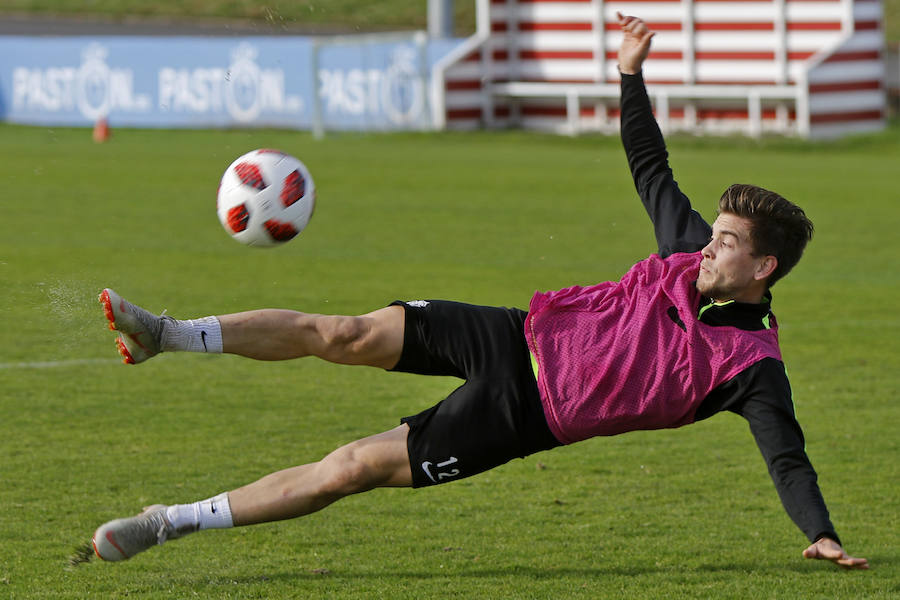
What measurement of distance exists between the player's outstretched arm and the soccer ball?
1.65 metres

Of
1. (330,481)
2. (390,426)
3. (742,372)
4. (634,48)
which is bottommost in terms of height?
(390,426)

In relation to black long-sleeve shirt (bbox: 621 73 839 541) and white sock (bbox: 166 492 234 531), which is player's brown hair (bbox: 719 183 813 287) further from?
white sock (bbox: 166 492 234 531)

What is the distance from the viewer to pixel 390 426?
8.33 metres

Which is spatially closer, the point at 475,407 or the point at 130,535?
the point at 130,535

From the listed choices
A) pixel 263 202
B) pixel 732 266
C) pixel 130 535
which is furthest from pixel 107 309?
pixel 732 266

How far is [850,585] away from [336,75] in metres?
24.6

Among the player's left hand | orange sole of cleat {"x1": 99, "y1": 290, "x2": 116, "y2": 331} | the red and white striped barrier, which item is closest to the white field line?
orange sole of cleat {"x1": 99, "y1": 290, "x2": 116, "y2": 331}

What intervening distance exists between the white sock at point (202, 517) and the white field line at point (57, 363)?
198 inches

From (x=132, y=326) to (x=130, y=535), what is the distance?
2.39 feet

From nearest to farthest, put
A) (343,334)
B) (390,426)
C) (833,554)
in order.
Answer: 1. (833,554)
2. (343,334)
3. (390,426)

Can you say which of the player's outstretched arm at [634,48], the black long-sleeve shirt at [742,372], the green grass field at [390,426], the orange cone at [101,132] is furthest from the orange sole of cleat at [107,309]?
the orange cone at [101,132]

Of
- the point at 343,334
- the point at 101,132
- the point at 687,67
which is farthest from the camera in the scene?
the point at 687,67

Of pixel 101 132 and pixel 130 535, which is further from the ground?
pixel 101 132

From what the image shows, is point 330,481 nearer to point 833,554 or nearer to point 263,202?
point 833,554
